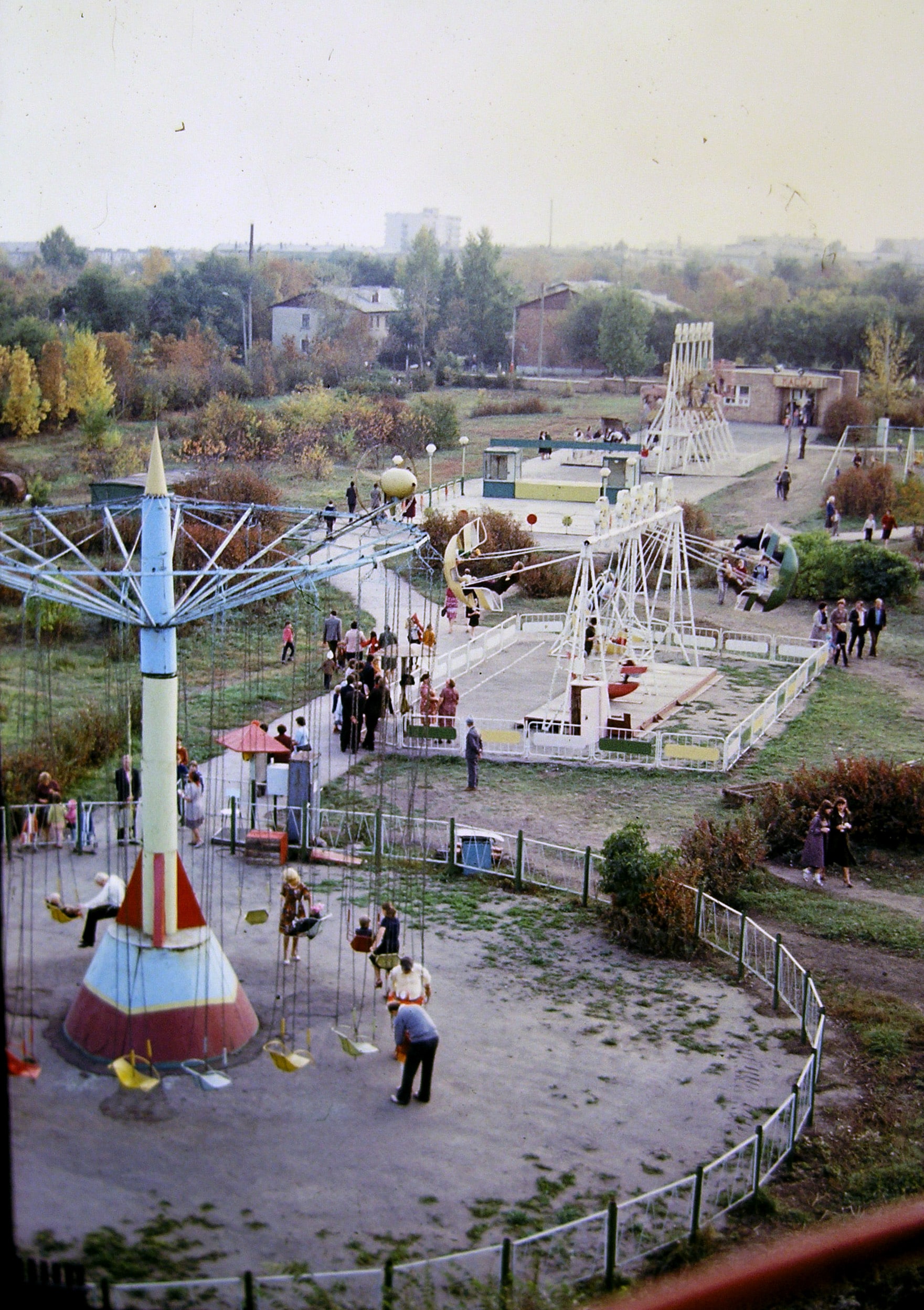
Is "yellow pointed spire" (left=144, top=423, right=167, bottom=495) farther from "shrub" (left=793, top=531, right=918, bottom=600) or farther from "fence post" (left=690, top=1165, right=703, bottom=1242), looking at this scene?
"shrub" (left=793, top=531, right=918, bottom=600)

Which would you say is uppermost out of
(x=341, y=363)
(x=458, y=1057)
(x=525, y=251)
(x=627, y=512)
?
(x=525, y=251)

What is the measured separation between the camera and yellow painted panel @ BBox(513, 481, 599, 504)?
143ft

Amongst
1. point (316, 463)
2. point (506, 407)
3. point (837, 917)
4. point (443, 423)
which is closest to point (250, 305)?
point (506, 407)

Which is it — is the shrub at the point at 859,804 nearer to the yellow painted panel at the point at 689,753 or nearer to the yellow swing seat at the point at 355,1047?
the yellow painted panel at the point at 689,753

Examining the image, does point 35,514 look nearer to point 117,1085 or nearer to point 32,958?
point 32,958

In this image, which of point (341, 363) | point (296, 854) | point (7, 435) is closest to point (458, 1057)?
point (296, 854)

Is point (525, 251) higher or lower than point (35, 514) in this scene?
higher

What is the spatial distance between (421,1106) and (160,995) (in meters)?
2.11

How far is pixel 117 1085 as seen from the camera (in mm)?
10406

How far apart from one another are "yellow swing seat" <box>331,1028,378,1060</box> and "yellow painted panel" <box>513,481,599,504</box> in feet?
108

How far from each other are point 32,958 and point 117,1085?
244 centimetres

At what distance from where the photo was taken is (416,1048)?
10.7 meters

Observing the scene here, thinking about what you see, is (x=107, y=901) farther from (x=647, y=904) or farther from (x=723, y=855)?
(x=723, y=855)

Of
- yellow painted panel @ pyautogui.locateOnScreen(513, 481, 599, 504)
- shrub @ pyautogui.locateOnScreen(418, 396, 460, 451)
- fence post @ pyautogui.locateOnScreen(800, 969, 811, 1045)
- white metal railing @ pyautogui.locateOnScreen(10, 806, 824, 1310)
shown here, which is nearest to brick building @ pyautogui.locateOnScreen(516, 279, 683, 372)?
shrub @ pyautogui.locateOnScreen(418, 396, 460, 451)
